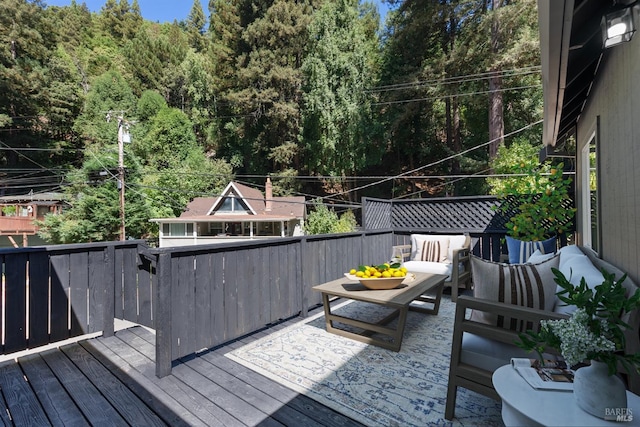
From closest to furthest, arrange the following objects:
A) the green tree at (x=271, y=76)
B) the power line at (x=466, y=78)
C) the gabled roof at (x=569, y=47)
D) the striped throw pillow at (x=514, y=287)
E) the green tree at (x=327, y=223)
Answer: the gabled roof at (x=569, y=47)
the striped throw pillow at (x=514, y=287)
the power line at (x=466, y=78)
the green tree at (x=327, y=223)
the green tree at (x=271, y=76)

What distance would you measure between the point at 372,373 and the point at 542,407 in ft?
4.62

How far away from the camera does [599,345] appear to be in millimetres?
976

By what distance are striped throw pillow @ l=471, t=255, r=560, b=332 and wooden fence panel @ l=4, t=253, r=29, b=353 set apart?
3.33 meters

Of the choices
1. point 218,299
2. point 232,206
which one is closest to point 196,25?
point 232,206

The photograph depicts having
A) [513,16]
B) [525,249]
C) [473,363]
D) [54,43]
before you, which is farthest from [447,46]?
[54,43]

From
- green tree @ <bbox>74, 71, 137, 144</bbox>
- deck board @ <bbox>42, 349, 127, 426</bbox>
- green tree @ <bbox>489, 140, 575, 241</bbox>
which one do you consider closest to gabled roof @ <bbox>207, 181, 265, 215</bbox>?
green tree @ <bbox>74, 71, 137, 144</bbox>

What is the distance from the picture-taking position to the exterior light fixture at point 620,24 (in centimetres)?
150

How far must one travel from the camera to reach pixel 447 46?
1337 cm

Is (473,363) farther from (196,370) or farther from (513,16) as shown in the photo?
(513,16)

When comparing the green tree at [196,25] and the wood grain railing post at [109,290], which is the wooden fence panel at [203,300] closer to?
the wood grain railing post at [109,290]

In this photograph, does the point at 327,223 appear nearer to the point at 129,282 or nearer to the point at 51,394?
the point at 129,282

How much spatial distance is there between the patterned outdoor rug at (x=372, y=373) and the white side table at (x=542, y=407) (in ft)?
2.48

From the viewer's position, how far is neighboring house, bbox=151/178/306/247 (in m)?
17.2

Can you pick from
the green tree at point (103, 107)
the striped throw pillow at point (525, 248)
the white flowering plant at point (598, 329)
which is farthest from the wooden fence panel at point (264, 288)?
the green tree at point (103, 107)
